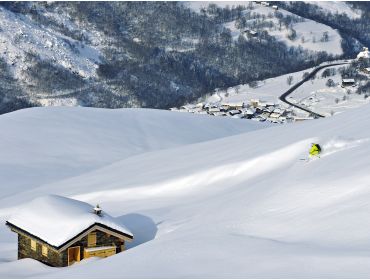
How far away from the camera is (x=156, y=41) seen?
18100 centimetres

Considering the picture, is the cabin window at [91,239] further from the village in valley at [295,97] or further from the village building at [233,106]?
the village building at [233,106]

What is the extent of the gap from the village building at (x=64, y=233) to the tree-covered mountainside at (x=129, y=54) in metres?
109

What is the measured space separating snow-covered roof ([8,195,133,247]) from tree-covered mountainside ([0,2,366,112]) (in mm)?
108462

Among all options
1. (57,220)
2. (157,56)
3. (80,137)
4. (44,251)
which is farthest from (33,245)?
(157,56)

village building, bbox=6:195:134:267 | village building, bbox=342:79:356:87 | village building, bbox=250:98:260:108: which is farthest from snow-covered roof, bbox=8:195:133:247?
village building, bbox=342:79:356:87

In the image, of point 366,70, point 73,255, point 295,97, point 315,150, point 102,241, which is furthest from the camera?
point 366,70

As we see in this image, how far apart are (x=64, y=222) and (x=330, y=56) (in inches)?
5906

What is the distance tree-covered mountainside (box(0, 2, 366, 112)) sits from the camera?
483ft

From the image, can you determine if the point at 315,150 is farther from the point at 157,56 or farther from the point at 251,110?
the point at 157,56

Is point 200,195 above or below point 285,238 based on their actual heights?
above

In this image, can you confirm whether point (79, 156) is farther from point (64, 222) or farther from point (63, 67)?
point (63, 67)

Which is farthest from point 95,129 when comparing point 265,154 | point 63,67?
point 63,67

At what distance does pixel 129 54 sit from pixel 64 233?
149m

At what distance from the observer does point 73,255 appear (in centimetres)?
2575
